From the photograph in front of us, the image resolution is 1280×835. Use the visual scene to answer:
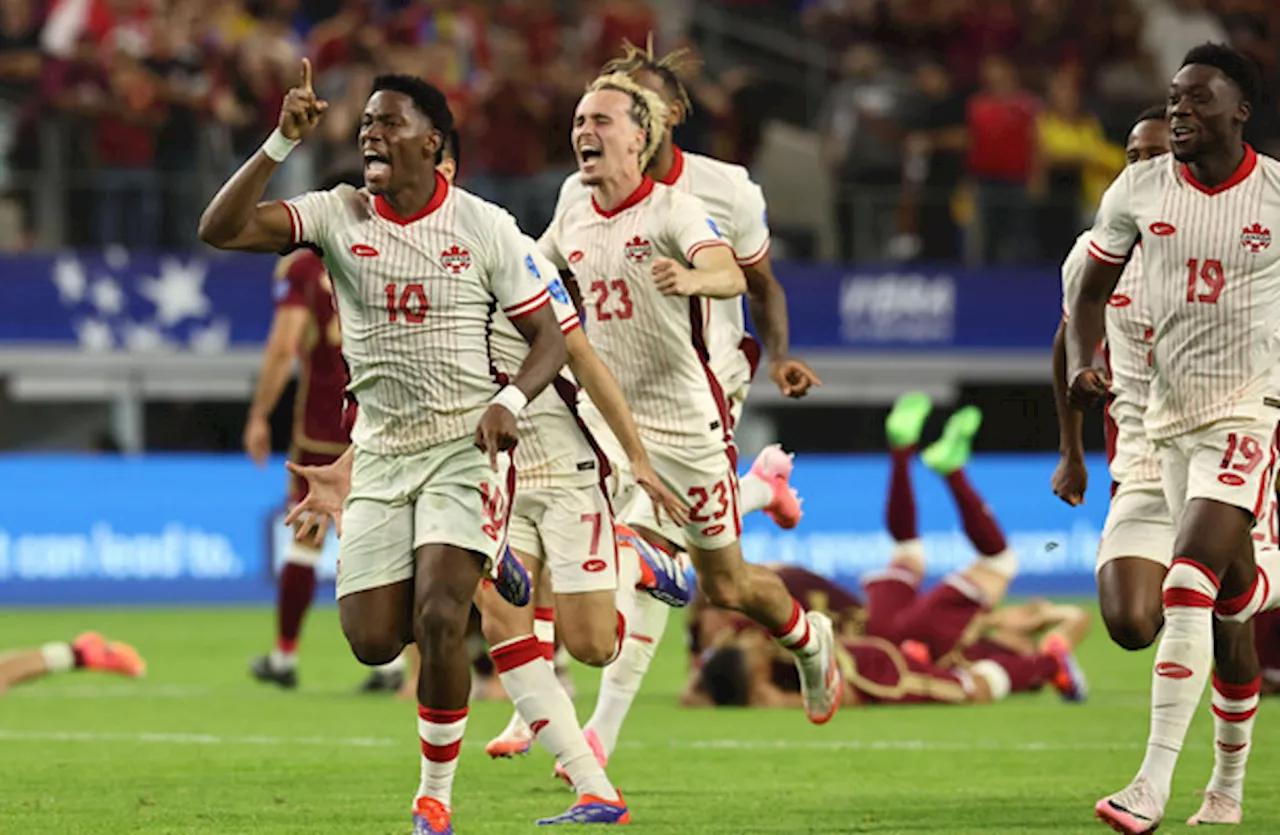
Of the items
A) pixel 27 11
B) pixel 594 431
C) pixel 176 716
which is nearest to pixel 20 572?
pixel 27 11

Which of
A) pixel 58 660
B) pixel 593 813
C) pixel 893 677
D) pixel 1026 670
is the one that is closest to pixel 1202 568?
pixel 593 813

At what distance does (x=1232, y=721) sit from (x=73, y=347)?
47.3 ft

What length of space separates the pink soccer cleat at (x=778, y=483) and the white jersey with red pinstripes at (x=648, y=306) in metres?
1.31

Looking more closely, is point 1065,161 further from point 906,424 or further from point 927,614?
point 927,614

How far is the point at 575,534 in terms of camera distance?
8.59 meters

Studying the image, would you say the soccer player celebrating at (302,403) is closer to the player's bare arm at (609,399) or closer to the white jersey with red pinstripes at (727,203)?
the white jersey with red pinstripes at (727,203)

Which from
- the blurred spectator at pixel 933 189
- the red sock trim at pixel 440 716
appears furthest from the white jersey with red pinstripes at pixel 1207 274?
the blurred spectator at pixel 933 189

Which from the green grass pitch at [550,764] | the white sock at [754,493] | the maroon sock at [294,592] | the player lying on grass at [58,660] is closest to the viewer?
the green grass pitch at [550,764]

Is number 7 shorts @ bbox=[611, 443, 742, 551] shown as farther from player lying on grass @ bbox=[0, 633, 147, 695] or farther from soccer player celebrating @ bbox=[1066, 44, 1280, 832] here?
player lying on grass @ bbox=[0, 633, 147, 695]

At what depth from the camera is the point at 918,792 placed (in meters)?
8.76

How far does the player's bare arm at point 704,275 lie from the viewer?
811 cm

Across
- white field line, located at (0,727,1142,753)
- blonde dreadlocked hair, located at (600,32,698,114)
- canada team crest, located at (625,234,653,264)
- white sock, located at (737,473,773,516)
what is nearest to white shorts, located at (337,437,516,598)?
canada team crest, located at (625,234,653,264)

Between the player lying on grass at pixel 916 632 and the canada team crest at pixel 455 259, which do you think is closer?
the canada team crest at pixel 455 259

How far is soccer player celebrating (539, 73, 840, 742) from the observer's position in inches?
344
